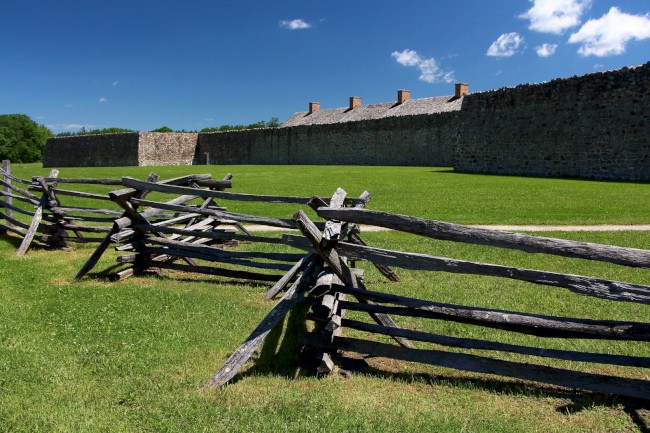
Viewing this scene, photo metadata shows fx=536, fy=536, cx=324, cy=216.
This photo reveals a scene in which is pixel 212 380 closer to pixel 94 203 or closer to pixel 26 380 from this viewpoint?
pixel 26 380

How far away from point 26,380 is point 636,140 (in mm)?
21826

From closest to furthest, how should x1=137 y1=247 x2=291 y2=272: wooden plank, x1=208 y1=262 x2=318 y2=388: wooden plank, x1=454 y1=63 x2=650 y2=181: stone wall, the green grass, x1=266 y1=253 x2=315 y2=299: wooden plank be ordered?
x1=208 y1=262 x2=318 y2=388: wooden plank < x1=266 y1=253 x2=315 y2=299: wooden plank < x1=137 y1=247 x2=291 y2=272: wooden plank < the green grass < x1=454 y1=63 x2=650 y2=181: stone wall

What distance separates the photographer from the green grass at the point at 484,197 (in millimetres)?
12312

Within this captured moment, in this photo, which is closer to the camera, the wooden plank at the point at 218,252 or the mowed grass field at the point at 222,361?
the mowed grass field at the point at 222,361

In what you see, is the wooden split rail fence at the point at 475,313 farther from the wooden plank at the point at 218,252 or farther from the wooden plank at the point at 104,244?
the wooden plank at the point at 104,244

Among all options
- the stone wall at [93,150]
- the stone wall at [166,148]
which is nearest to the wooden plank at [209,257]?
the stone wall at [166,148]

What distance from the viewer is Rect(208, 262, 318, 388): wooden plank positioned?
13.2ft

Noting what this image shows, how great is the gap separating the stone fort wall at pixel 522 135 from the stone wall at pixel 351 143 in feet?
0.22

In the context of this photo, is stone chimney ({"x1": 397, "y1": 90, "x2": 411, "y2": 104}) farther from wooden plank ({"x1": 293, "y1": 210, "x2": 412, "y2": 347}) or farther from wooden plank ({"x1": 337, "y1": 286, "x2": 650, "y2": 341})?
wooden plank ({"x1": 337, "y1": 286, "x2": 650, "y2": 341})

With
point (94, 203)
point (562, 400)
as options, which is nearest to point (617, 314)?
point (562, 400)

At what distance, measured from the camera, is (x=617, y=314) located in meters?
5.68

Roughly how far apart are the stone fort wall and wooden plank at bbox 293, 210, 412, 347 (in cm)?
1939

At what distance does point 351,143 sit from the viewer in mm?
37625

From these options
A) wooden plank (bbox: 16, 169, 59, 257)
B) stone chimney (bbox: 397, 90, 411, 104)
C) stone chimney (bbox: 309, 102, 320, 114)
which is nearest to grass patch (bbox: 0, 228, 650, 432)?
wooden plank (bbox: 16, 169, 59, 257)
